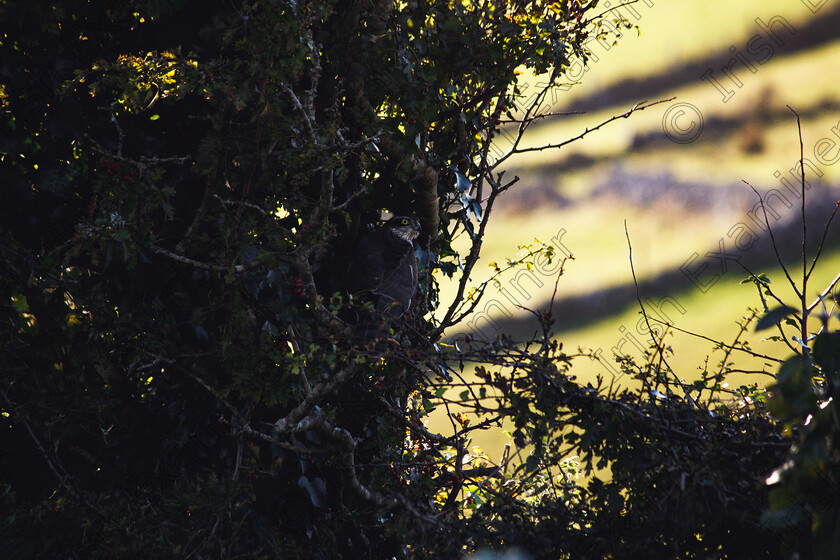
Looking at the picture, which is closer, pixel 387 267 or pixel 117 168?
pixel 117 168

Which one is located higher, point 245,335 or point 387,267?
point 387,267

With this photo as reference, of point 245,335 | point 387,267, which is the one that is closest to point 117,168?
point 245,335

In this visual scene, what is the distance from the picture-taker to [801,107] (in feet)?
12.1

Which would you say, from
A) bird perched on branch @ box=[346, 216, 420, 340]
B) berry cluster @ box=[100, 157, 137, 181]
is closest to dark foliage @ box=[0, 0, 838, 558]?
berry cluster @ box=[100, 157, 137, 181]

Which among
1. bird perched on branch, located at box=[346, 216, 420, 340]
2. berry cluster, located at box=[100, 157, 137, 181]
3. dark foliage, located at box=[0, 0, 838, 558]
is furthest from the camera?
bird perched on branch, located at box=[346, 216, 420, 340]

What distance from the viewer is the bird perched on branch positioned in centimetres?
204

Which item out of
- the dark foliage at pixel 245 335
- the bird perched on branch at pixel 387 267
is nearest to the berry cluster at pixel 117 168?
the dark foliage at pixel 245 335

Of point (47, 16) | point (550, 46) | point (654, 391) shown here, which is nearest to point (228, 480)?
point (654, 391)

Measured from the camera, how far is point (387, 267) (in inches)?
80.7

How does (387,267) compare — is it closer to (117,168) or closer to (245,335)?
(245,335)

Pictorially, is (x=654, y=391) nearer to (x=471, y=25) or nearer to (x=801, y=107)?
(x=471, y=25)

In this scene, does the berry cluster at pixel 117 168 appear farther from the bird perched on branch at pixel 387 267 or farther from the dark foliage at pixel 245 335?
the bird perched on branch at pixel 387 267

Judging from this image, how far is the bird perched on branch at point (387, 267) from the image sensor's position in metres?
2.04

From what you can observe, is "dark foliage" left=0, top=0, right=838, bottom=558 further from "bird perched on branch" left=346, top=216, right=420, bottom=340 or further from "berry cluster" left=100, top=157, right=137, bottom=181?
"bird perched on branch" left=346, top=216, right=420, bottom=340
